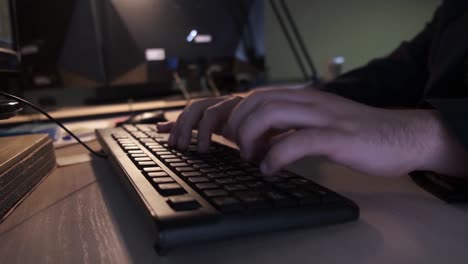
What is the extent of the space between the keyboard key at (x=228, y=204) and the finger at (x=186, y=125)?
0.24 meters

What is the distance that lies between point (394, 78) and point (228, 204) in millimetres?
712

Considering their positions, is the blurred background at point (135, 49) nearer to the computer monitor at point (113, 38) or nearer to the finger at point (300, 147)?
the computer monitor at point (113, 38)

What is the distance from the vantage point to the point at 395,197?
0.39 meters

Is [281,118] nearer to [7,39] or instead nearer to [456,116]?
[456,116]

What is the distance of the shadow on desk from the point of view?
0.87 ft

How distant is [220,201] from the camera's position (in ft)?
0.98

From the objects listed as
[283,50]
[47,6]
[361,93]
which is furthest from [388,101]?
[283,50]

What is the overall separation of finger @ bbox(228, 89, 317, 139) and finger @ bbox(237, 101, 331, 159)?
0.02 meters

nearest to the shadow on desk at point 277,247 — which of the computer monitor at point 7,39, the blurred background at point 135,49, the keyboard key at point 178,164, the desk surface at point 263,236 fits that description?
the desk surface at point 263,236

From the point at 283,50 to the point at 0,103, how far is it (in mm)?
2123

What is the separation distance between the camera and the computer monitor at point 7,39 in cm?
63

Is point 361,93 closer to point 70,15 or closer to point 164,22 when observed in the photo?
point 164,22

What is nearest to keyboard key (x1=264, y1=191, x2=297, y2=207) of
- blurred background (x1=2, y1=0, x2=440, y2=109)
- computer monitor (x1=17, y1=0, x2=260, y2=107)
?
blurred background (x1=2, y1=0, x2=440, y2=109)

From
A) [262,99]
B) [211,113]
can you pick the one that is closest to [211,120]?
[211,113]
